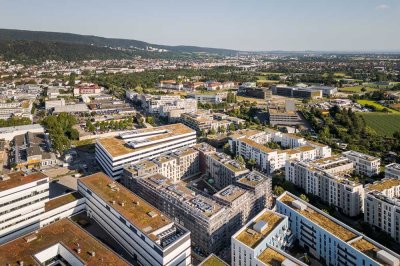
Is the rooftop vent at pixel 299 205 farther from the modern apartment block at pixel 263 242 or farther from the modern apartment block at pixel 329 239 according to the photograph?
the modern apartment block at pixel 263 242

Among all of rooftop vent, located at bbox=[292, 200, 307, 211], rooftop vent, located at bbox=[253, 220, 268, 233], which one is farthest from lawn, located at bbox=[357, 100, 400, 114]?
rooftop vent, located at bbox=[253, 220, 268, 233]

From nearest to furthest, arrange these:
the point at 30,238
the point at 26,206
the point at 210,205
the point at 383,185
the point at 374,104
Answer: the point at 30,238
the point at 210,205
the point at 26,206
the point at 383,185
the point at 374,104

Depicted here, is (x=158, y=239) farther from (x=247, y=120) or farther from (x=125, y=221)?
(x=247, y=120)

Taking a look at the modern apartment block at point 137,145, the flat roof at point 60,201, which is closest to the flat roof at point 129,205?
the flat roof at point 60,201

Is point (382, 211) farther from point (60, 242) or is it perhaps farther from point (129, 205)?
point (60, 242)

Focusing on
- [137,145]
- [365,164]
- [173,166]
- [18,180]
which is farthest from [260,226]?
[365,164]

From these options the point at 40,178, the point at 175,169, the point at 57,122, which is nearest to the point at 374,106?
the point at 175,169

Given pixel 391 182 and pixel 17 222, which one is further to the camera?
pixel 391 182

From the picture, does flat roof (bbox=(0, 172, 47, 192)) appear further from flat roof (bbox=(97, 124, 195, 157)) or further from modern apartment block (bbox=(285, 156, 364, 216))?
modern apartment block (bbox=(285, 156, 364, 216))
